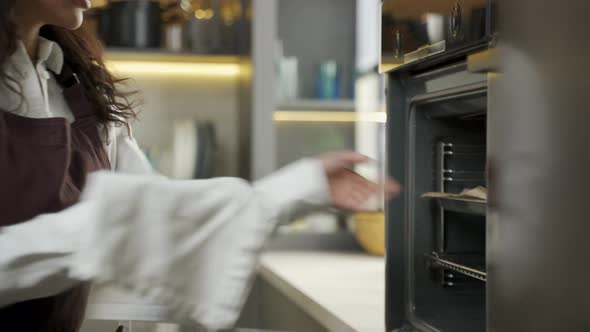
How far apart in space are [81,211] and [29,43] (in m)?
0.52

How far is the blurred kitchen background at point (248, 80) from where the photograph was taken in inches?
128

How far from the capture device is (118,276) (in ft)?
3.06

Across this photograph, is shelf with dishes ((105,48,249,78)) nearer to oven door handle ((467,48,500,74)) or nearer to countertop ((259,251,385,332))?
countertop ((259,251,385,332))

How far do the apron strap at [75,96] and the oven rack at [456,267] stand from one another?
635mm

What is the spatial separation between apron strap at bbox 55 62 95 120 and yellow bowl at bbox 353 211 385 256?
5.81 feet

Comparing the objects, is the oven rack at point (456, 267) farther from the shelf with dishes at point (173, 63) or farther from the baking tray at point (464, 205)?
the shelf with dishes at point (173, 63)

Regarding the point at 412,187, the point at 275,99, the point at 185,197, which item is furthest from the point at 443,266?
the point at 275,99

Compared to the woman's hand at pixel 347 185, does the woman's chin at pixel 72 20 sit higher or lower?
higher

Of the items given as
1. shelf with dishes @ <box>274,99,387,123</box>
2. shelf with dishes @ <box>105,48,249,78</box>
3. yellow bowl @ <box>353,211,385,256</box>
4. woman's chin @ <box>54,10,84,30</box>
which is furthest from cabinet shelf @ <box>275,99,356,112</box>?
woman's chin @ <box>54,10,84,30</box>

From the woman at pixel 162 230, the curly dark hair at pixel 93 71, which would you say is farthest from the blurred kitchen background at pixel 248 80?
the woman at pixel 162 230

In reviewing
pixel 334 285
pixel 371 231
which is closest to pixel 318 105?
pixel 371 231

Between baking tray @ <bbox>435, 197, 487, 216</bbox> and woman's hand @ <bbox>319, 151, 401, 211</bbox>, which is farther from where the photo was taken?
baking tray @ <bbox>435, 197, 487, 216</bbox>

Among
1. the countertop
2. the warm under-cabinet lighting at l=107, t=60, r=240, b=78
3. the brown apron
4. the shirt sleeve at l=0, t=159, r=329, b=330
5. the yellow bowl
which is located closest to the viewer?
the shirt sleeve at l=0, t=159, r=329, b=330

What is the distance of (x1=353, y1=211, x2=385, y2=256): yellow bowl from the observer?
3086 mm
